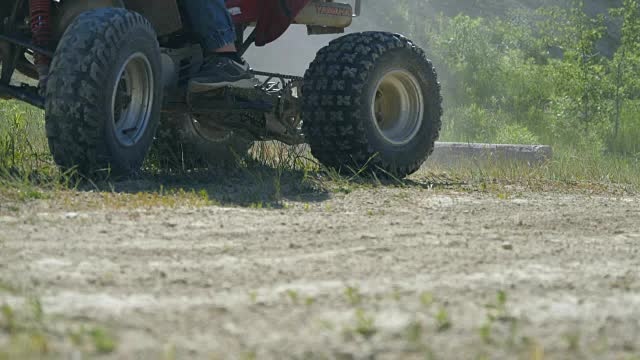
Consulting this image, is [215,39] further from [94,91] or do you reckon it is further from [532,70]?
[532,70]

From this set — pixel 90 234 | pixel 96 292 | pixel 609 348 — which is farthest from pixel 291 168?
pixel 609 348

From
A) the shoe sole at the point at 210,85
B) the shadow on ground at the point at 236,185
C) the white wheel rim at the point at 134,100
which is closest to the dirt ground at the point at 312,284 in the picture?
the shadow on ground at the point at 236,185

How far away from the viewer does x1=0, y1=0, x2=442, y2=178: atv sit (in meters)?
4.88

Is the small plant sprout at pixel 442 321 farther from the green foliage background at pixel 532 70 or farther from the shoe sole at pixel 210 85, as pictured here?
the green foliage background at pixel 532 70

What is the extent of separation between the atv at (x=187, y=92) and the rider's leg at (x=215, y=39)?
131 millimetres

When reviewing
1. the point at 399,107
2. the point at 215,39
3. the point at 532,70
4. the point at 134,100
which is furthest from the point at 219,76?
the point at 532,70

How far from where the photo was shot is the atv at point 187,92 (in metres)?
4.88

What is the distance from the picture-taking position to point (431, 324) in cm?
228

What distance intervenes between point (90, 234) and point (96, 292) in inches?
36.4

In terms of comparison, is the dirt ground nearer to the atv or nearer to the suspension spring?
the atv

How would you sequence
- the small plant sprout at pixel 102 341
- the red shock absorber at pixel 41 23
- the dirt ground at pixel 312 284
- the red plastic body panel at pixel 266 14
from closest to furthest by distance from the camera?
the small plant sprout at pixel 102 341 → the dirt ground at pixel 312 284 → the red shock absorber at pixel 41 23 → the red plastic body panel at pixel 266 14

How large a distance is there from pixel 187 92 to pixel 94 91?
3.47 ft

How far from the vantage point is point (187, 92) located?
585 cm

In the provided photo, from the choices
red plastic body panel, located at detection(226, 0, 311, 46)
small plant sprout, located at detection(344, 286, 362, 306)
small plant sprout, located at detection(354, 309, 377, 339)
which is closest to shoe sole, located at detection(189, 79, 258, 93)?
red plastic body panel, located at detection(226, 0, 311, 46)
